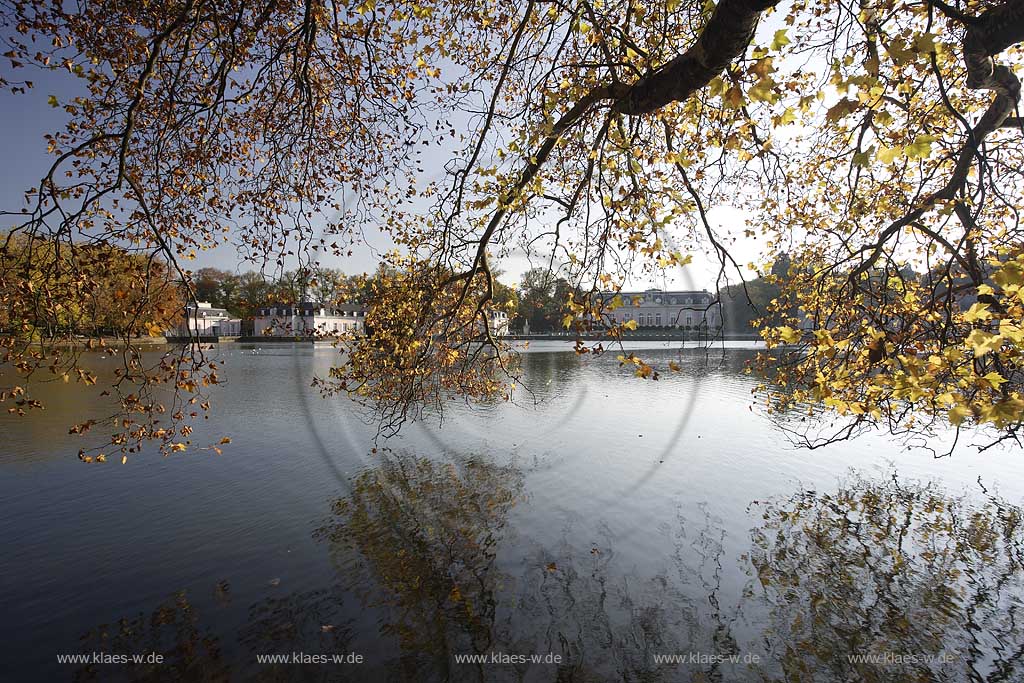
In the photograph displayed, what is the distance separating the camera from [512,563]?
7309 mm

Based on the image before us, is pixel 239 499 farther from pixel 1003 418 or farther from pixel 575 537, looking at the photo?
pixel 1003 418

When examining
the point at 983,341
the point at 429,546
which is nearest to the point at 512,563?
the point at 429,546

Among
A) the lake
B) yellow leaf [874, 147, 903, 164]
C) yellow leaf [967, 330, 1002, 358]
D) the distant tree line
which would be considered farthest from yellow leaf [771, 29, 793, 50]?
the distant tree line

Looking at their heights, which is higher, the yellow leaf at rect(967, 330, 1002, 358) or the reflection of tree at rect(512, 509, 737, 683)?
the yellow leaf at rect(967, 330, 1002, 358)

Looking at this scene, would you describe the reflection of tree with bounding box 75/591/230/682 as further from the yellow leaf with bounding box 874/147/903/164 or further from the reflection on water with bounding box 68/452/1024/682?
the yellow leaf with bounding box 874/147/903/164

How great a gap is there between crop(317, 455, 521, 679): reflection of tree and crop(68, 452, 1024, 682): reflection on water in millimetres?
30

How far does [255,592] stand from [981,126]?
31.3 feet

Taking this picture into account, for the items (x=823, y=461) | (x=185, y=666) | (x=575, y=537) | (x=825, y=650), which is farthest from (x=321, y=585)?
(x=823, y=461)

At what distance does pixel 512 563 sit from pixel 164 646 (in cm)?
407

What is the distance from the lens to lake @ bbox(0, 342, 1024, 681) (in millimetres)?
5301

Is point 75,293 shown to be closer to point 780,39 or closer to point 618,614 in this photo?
point 780,39

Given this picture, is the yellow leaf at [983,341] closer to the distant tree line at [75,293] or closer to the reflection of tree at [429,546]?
the reflection of tree at [429,546]

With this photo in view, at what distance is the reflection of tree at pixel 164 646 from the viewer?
197 inches

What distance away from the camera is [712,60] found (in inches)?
126
